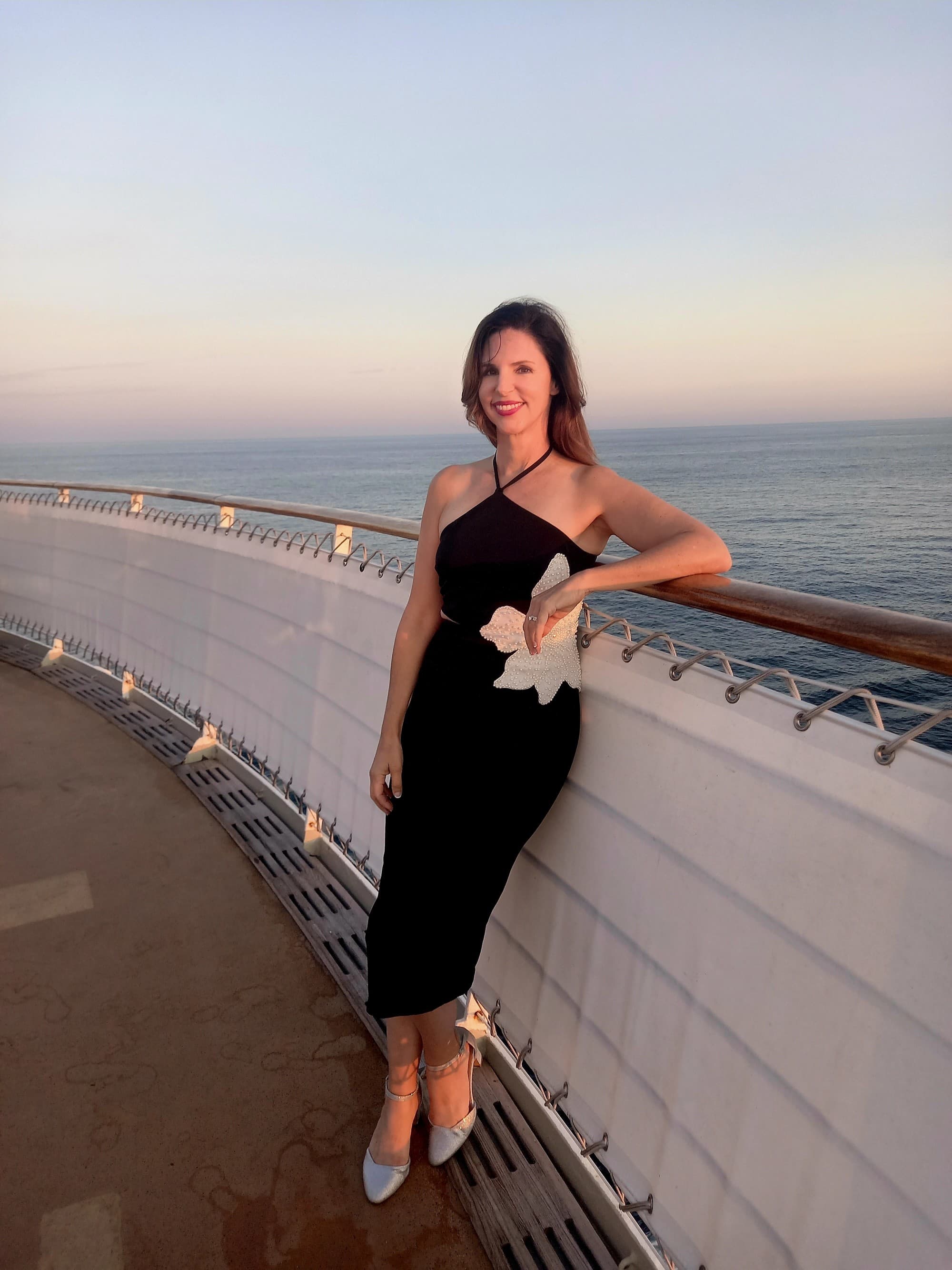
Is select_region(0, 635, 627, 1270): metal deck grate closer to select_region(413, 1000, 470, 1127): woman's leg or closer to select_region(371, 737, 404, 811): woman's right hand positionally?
select_region(413, 1000, 470, 1127): woman's leg

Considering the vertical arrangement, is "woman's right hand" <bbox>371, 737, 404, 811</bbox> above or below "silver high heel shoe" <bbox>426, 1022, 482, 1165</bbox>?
above

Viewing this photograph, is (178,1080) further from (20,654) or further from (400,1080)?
(20,654)

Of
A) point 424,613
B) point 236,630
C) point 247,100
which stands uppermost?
point 247,100

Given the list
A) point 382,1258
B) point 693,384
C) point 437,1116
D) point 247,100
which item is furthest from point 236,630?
point 693,384

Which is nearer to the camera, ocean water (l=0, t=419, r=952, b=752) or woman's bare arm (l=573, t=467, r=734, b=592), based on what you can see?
woman's bare arm (l=573, t=467, r=734, b=592)

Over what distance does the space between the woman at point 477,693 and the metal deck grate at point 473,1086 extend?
90mm

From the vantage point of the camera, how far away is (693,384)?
215ft

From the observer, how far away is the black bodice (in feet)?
4.87

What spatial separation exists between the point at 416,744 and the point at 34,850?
1.93 metres

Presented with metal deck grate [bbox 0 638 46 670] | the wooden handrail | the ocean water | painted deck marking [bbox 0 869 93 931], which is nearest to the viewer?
the wooden handrail

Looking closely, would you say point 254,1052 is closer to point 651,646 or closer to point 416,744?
point 416,744

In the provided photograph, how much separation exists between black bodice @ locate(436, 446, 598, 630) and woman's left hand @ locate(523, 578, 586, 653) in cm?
14

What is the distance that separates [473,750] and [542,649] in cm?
23

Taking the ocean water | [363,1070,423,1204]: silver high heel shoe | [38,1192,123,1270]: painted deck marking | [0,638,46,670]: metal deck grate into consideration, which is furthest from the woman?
[0,638,46,670]: metal deck grate
